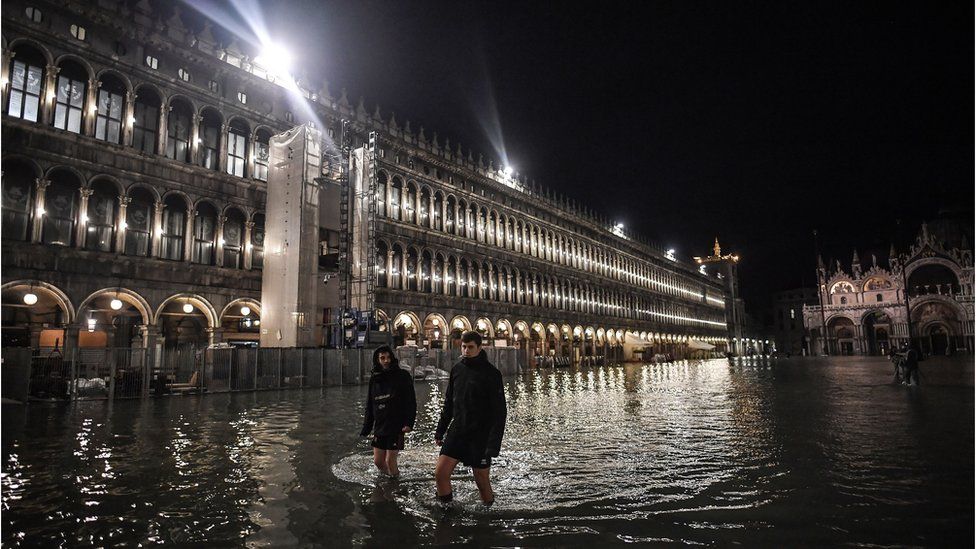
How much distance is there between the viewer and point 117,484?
6.13 meters

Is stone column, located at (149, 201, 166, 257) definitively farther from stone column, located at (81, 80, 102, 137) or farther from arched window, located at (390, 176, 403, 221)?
arched window, located at (390, 176, 403, 221)

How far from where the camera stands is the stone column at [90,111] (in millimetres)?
23094

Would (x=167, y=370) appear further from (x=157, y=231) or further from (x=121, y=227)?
(x=157, y=231)

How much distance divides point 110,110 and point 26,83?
9.38ft

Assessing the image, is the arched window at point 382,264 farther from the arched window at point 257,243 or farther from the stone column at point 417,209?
the arched window at point 257,243

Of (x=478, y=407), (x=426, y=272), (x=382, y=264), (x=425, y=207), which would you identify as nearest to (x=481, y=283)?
(x=426, y=272)

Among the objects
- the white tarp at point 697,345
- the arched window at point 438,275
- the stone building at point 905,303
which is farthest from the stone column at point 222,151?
the stone building at point 905,303

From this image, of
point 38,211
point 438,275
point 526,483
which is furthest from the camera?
point 438,275

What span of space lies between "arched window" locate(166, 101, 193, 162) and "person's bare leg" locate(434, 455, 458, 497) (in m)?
25.5

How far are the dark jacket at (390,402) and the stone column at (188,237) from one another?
22354 mm

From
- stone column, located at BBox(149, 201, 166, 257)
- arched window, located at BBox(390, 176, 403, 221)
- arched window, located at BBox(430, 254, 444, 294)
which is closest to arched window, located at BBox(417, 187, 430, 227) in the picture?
arched window, located at BBox(390, 176, 403, 221)

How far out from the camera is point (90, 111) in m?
23.2

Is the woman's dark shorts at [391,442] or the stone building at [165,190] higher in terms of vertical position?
the stone building at [165,190]

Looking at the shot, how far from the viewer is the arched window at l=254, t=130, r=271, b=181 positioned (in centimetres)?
2892
